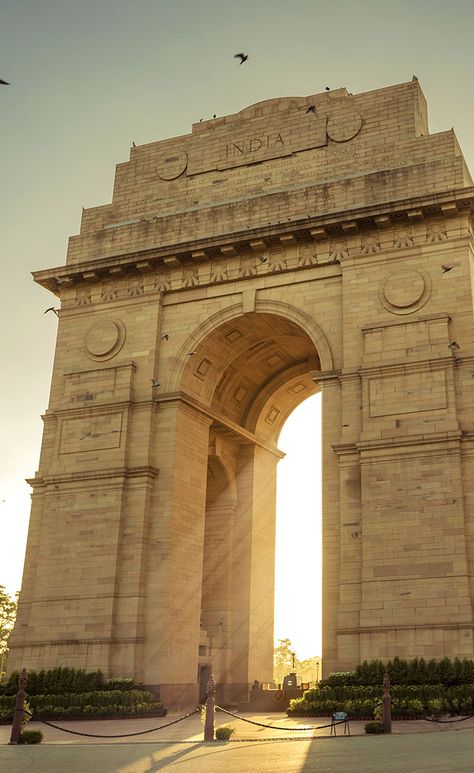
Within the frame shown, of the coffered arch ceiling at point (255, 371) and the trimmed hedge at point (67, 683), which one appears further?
the coffered arch ceiling at point (255, 371)

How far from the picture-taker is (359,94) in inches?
1212

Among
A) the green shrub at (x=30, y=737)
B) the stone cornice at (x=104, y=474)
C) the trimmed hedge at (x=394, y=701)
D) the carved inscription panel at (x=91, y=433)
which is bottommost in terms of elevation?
the green shrub at (x=30, y=737)

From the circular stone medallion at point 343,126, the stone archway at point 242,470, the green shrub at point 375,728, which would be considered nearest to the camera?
the green shrub at point 375,728

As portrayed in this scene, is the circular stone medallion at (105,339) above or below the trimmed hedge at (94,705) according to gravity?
above

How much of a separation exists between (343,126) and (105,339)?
38.7ft

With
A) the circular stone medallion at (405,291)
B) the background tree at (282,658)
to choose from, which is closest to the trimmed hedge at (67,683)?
the circular stone medallion at (405,291)

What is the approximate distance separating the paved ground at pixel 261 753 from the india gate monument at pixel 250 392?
6.45 metres

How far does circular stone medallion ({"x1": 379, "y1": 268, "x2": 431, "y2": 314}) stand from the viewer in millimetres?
26234

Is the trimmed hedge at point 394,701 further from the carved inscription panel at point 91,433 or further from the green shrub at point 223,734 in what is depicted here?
the carved inscription panel at point 91,433

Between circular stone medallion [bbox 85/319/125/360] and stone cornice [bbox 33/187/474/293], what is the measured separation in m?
2.01

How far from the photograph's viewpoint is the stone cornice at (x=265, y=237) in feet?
87.0

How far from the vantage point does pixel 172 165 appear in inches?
1304

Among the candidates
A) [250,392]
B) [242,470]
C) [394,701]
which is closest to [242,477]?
[242,470]

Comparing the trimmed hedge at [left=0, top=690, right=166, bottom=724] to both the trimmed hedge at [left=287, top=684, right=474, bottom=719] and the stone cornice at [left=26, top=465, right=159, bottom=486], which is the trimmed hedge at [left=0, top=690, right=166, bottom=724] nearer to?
the trimmed hedge at [left=287, top=684, right=474, bottom=719]
